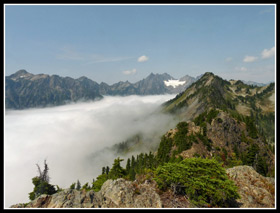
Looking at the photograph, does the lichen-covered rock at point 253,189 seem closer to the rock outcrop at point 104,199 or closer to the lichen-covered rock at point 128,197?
the lichen-covered rock at point 128,197

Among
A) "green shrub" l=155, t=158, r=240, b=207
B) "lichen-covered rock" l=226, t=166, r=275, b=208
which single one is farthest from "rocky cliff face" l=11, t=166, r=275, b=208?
"green shrub" l=155, t=158, r=240, b=207

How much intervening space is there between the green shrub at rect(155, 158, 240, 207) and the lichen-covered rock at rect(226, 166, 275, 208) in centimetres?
585

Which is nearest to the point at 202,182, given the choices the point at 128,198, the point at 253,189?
the point at 128,198

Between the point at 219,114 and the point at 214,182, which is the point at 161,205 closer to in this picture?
the point at 214,182

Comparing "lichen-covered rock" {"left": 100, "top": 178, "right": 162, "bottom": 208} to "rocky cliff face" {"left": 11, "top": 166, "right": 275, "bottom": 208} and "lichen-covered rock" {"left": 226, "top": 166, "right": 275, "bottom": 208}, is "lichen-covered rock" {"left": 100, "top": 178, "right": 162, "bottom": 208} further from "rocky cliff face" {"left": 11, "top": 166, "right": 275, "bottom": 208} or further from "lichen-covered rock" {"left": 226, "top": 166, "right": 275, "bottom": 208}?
"lichen-covered rock" {"left": 226, "top": 166, "right": 275, "bottom": 208}

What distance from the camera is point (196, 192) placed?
30953 millimetres

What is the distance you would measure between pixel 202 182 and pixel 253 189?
19251mm

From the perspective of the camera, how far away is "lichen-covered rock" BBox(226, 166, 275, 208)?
113 ft

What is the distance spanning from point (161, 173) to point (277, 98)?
26.1 metres

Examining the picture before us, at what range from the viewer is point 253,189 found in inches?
1531

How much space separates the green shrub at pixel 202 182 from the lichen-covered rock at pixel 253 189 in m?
5.85

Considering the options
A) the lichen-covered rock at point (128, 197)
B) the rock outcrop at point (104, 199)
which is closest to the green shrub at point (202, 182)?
the lichen-covered rock at point (128, 197)

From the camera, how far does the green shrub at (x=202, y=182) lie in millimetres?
28875

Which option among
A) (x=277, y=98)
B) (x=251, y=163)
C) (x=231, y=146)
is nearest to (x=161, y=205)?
(x=277, y=98)
